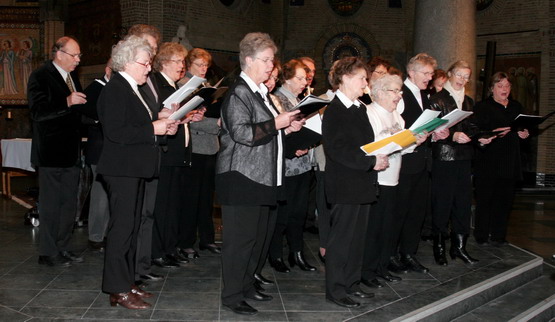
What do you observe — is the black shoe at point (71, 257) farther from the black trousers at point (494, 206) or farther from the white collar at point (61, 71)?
the black trousers at point (494, 206)

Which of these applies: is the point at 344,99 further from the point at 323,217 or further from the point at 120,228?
the point at 120,228

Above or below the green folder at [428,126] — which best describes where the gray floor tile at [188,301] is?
below

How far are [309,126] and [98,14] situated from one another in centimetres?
1247

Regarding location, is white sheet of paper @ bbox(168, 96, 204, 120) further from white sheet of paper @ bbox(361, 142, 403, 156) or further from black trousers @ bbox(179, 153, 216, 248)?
black trousers @ bbox(179, 153, 216, 248)

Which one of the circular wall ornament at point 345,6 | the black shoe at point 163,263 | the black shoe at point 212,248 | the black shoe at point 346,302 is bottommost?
the black shoe at point 346,302

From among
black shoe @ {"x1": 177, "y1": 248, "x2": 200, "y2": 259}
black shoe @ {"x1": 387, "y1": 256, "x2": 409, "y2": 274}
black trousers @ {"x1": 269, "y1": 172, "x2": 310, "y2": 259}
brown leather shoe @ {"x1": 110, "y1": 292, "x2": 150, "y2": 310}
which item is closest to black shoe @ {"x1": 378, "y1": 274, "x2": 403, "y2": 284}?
black shoe @ {"x1": 387, "y1": 256, "x2": 409, "y2": 274}

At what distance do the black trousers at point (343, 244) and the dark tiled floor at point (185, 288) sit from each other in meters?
0.18

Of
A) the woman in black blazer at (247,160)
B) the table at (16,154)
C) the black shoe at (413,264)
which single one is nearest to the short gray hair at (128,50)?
the woman in black blazer at (247,160)

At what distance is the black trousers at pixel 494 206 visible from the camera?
273 inches

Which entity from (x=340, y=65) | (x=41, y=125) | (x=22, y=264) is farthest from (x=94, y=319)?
(x=340, y=65)

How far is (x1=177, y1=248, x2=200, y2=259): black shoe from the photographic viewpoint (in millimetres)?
5867

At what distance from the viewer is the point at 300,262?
5.62 meters

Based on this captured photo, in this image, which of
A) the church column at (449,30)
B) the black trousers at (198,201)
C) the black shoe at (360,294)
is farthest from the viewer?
the church column at (449,30)

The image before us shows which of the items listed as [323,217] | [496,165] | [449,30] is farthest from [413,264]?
[449,30]
